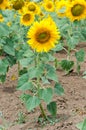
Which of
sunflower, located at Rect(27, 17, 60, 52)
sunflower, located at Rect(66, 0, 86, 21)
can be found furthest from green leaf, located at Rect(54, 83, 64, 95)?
sunflower, located at Rect(66, 0, 86, 21)

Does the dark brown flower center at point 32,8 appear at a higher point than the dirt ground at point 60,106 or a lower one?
higher

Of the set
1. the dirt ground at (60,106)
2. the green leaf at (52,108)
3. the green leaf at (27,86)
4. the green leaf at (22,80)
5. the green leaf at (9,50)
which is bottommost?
the dirt ground at (60,106)

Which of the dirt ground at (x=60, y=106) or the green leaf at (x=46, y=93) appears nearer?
the green leaf at (x=46, y=93)

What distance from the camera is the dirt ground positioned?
13.8 feet

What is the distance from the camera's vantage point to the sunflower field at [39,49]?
3.87m

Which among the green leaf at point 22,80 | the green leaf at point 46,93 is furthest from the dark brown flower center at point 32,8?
the green leaf at point 46,93

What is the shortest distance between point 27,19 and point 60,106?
1087 millimetres

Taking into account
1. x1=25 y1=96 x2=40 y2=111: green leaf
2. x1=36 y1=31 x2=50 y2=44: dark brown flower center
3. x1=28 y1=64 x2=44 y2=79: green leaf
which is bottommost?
x1=25 y1=96 x2=40 y2=111: green leaf

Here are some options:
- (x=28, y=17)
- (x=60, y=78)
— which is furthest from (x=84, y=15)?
(x=60, y=78)

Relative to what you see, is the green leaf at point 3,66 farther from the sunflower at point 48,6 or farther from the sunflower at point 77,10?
the sunflower at point 48,6

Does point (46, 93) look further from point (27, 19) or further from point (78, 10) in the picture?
point (27, 19)

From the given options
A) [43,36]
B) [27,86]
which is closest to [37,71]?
[27,86]

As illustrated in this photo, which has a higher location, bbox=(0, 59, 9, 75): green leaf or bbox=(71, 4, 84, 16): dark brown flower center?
bbox=(71, 4, 84, 16): dark brown flower center

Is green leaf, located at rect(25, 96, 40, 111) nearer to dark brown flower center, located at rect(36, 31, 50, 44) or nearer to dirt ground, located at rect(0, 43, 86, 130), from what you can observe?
dirt ground, located at rect(0, 43, 86, 130)
